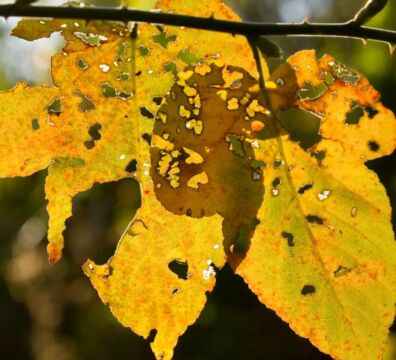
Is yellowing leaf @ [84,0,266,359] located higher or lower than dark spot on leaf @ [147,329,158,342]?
higher

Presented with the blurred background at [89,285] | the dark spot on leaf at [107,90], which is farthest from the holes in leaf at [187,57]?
the blurred background at [89,285]

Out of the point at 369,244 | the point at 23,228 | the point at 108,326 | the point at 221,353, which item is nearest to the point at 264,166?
the point at 369,244

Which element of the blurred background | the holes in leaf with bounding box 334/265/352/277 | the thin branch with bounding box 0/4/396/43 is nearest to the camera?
the thin branch with bounding box 0/4/396/43

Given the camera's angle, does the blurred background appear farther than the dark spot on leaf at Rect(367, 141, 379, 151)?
Yes

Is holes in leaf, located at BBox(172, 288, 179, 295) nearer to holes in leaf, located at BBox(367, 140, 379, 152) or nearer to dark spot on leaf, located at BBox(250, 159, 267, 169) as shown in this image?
dark spot on leaf, located at BBox(250, 159, 267, 169)

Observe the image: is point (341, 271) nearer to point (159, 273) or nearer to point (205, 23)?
point (159, 273)

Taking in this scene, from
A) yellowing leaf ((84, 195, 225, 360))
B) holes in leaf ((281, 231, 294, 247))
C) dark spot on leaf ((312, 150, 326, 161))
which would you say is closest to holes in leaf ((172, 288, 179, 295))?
yellowing leaf ((84, 195, 225, 360))

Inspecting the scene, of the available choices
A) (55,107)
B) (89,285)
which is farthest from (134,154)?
(89,285)

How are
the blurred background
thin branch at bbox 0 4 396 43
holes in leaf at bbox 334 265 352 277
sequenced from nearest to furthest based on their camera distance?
thin branch at bbox 0 4 396 43 → holes in leaf at bbox 334 265 352 277 → the blurred background
